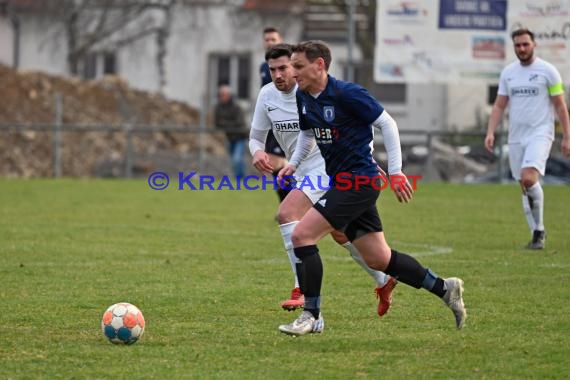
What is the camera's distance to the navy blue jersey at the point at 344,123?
7.04m

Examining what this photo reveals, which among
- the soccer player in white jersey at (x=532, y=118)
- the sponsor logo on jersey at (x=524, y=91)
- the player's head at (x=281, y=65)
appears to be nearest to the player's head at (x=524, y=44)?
the soccer player in white jersey at (x=532, y=118)

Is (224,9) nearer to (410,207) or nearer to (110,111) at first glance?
(110,111)

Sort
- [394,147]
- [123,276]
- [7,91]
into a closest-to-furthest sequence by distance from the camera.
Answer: [394,147] < [123,276] < [7,91]

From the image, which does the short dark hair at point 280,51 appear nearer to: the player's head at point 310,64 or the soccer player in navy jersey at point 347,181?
the soccer player in navy jersey at point 347,181

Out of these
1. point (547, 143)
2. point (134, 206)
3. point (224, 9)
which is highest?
point (224, 9)

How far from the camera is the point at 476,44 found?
22688 mm

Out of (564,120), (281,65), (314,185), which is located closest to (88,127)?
(564,120)

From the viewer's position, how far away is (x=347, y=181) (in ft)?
23.4

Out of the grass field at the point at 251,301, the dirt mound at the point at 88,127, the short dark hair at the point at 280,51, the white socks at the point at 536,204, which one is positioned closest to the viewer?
the grass field at the point at 251,301

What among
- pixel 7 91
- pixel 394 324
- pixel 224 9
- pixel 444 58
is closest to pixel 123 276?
pixel 394 324

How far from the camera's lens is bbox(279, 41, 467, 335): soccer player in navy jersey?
7055mm

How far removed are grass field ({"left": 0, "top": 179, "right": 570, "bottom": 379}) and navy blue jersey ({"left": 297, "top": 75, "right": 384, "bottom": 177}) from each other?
105 cm

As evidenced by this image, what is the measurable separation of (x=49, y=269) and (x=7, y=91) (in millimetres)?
22366

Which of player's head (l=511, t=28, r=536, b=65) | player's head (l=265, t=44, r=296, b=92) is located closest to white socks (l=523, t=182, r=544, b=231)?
player's head (l=511, t=28, r=536, b=65)
